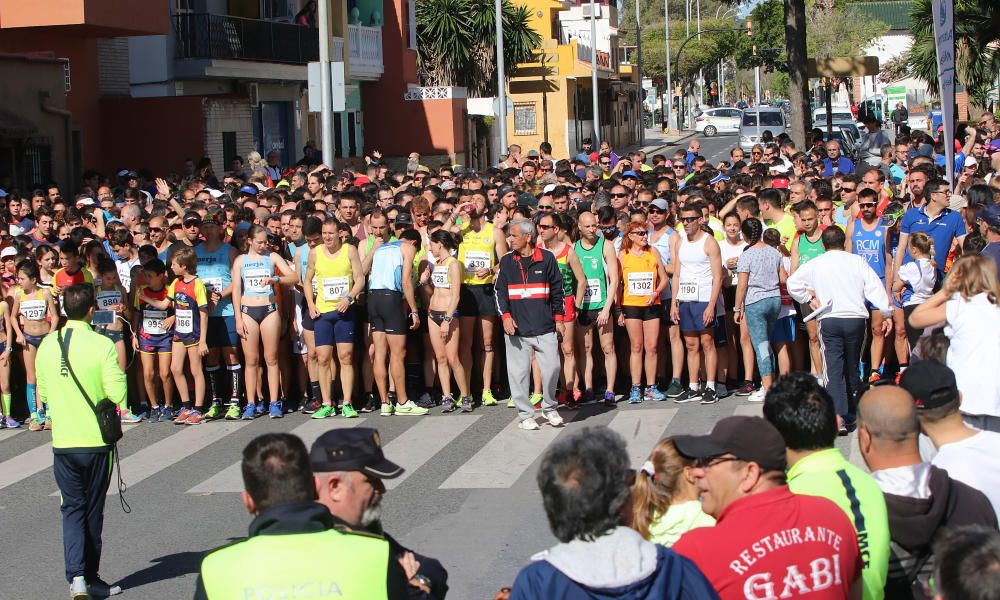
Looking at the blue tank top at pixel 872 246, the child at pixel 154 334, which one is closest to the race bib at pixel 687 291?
the blue tank top at pixel 872 246

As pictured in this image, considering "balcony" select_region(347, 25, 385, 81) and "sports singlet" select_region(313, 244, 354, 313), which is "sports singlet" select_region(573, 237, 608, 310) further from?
"balcony" select_region(347, 25, 385, 81)

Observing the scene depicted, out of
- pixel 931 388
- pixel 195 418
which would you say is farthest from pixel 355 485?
pixel 195 418

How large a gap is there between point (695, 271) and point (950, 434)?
7.44 metres

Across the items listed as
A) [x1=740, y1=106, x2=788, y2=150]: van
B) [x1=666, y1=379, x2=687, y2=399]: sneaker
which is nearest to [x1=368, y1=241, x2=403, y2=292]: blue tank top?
[x1=666, y1=379, x2=687, y2=399]: sneaker

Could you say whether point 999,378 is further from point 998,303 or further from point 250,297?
point 250,297

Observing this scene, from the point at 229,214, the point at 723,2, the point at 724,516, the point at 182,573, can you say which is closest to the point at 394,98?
the point at 723,2

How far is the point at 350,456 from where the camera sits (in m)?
4.43

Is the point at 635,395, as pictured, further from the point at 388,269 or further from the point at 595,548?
the point at 595,548

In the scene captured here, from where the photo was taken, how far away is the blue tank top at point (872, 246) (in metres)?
12.4

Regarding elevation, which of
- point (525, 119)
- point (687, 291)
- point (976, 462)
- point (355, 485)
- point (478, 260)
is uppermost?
point (525, 119)

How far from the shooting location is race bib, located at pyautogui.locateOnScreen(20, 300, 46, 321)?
41.3 ft

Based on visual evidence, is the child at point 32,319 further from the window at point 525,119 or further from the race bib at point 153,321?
the window at point 525,119

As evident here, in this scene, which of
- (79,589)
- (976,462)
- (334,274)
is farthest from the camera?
(334,274)

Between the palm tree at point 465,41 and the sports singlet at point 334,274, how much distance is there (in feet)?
127
